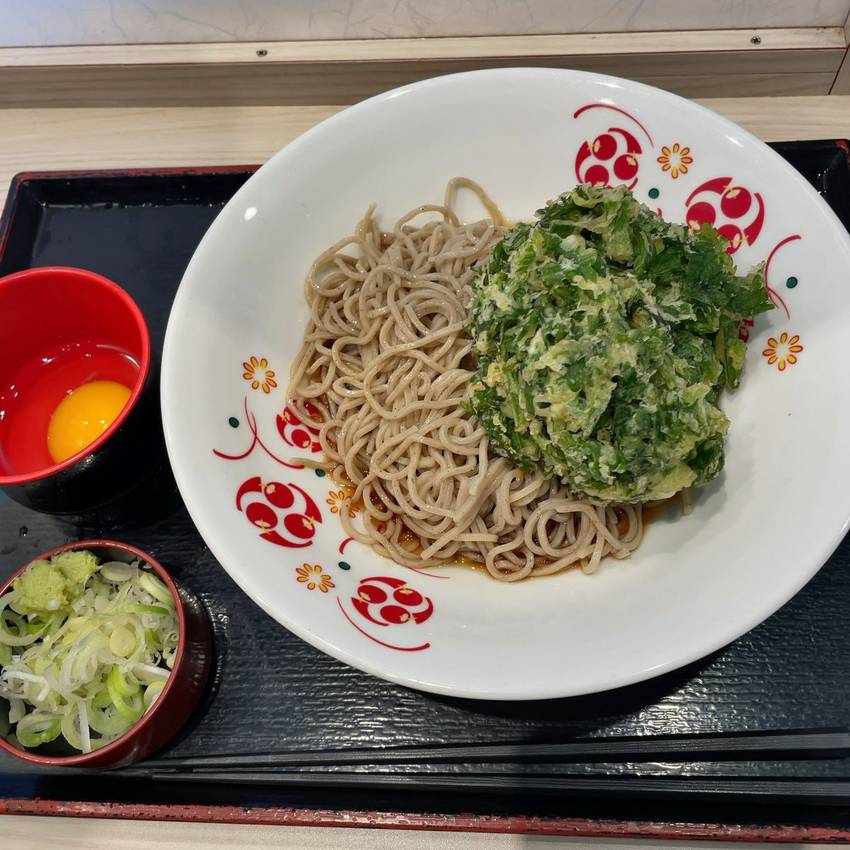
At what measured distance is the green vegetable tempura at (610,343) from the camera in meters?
1.59

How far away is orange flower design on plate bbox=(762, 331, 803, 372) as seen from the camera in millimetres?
1880

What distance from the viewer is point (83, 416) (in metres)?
2.21

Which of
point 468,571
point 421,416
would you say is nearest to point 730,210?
point 421,416

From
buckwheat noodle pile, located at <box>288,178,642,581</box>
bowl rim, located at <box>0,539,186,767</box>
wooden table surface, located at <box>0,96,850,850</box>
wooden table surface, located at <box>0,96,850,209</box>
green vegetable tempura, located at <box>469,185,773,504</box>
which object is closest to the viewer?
green vegetable tempura, located at <box>469,185,773,504</box>

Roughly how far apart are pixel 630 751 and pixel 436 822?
514mm

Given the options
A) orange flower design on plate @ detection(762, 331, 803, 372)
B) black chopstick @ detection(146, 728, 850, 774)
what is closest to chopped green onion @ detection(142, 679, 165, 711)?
black chopstick @ detection(146, 728, 850, 774)

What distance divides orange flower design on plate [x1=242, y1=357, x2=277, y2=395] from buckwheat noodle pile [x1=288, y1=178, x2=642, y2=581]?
0.22 feet

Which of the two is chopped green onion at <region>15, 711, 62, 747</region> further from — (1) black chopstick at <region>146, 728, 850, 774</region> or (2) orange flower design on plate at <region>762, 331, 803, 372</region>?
(2) orange flower design on plate at <region>762, 331, 803, 372</region>

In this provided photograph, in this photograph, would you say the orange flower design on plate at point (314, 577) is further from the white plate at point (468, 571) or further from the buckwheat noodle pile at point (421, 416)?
the buckwheat noodle pile at point (421, 416)

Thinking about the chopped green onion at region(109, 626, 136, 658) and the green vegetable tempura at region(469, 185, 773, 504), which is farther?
the chopped green onion at region(109, 626, 136, 658)

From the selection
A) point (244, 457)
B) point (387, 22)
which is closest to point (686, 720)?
point (244, 457)

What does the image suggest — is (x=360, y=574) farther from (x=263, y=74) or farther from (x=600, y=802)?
(x=263, y=74)

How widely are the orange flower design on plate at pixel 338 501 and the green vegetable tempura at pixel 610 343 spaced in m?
0.47

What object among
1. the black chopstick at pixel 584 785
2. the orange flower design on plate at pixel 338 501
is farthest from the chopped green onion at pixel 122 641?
the orange flower design on plate at pixel 338 501
